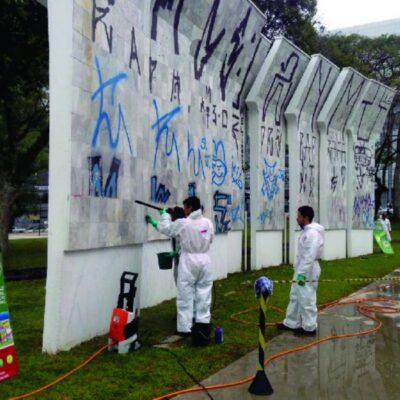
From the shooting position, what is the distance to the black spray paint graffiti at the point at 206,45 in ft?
39.2

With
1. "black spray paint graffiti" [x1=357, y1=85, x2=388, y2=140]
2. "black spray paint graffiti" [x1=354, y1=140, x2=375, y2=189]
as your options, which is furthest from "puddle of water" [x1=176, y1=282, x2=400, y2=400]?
"black spray paint graffiti" [x1=357, y1=85, x2=388, y2=140]

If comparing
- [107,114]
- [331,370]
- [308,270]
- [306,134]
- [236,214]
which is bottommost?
[331,370]

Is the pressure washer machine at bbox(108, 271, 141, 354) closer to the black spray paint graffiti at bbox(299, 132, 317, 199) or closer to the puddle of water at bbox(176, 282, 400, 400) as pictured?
the puddle of water at bbox(176, 282, 400, 400)

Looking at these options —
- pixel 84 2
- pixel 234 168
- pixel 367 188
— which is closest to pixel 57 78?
pixel 84 2

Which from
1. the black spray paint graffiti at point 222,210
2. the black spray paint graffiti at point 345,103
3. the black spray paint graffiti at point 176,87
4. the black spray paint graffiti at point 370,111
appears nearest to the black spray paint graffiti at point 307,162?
the black spray paint graffiti at point 345,103

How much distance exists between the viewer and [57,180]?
643 centimetres

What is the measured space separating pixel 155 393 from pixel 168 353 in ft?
4.53

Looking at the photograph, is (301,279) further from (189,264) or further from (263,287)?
(263,287)

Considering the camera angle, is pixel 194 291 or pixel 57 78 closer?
pixel 57 78

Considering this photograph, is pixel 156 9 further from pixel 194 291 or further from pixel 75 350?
pixel 75 350

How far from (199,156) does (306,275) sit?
15.7 feet

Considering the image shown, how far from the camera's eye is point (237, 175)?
14836 millimetres

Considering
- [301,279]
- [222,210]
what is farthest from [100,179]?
[222,210]

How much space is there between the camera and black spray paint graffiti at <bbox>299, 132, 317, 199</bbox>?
18047mm
